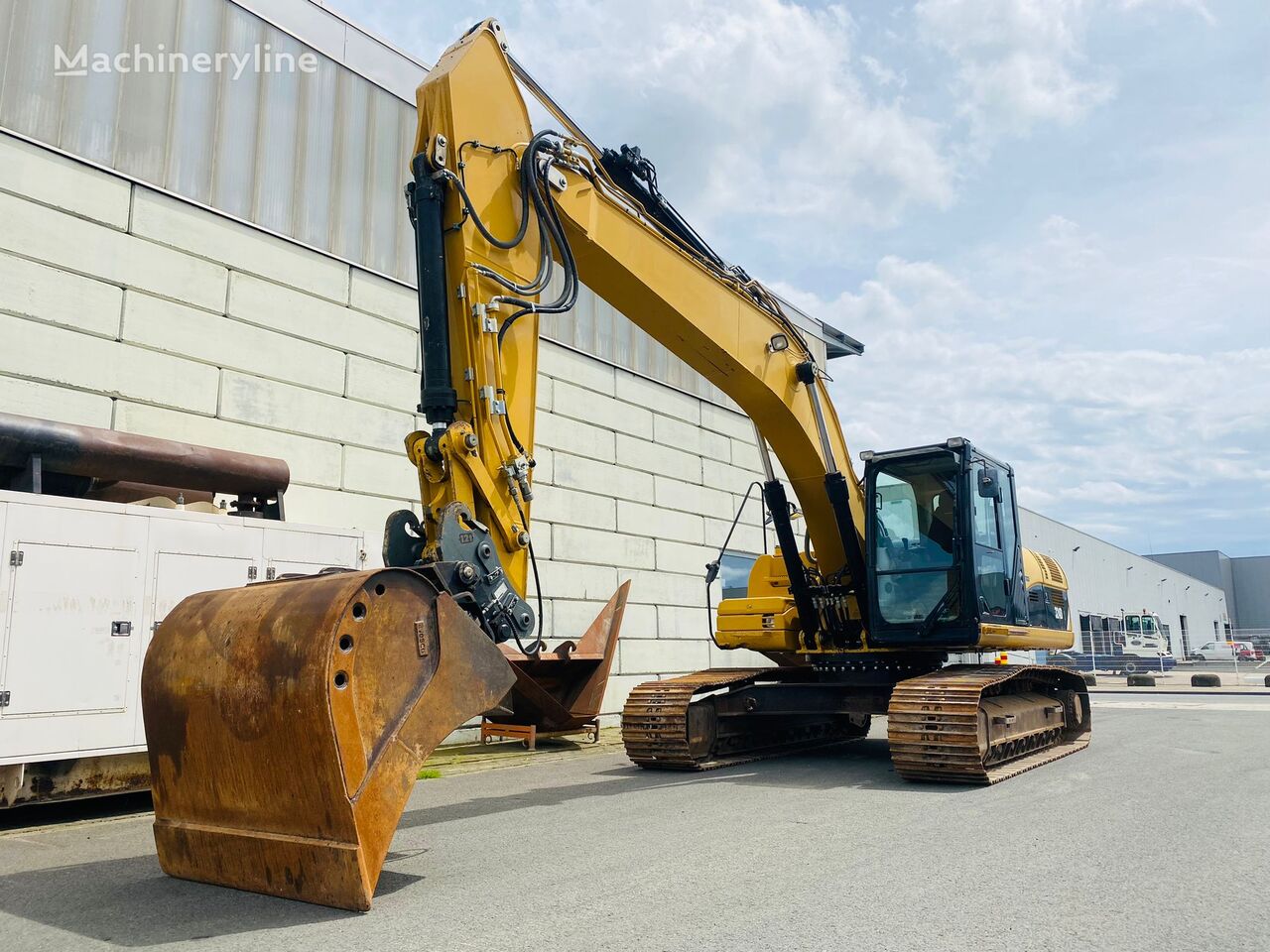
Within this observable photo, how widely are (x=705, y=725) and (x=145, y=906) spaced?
541 centimetres

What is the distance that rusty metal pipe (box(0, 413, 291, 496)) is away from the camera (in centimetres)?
666

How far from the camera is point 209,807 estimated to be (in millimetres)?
4062

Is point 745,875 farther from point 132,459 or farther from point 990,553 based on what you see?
point 132,459

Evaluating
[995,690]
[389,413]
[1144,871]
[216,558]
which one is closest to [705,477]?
[389,413]

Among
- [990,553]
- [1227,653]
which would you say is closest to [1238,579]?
[1227,653]

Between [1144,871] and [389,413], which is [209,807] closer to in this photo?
[1144,871]

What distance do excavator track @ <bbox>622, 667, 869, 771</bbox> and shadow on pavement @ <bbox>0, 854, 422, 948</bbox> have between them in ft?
13.6

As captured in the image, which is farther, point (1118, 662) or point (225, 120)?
point (1118, 662)

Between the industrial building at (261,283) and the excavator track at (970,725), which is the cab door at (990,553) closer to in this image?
the excavator track at (970,725)

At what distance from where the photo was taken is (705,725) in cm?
856

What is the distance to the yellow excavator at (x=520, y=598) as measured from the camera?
12.5ft

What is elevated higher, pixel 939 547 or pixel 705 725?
pixel 939 547

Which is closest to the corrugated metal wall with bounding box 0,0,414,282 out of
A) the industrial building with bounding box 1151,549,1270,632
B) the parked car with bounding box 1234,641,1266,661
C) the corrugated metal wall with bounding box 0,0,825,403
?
the corrugated metal wall with bounding box 0,0,825,403

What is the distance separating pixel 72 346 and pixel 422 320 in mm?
4460
